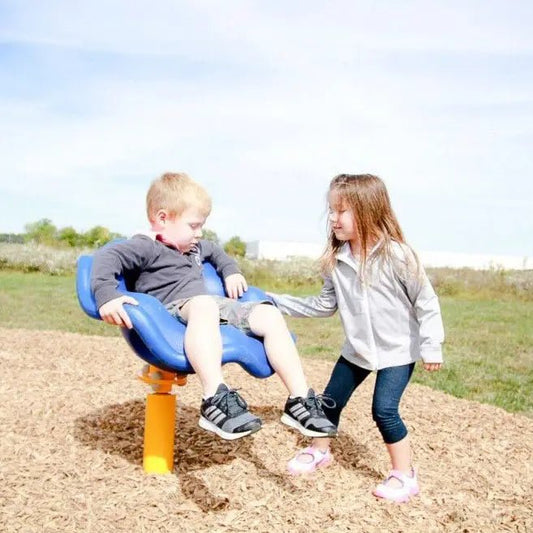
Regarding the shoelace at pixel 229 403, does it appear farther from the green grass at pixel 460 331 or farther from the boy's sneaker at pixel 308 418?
the green grass at pixel 460 331

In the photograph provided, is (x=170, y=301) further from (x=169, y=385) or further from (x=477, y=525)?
(x=477, y=525)

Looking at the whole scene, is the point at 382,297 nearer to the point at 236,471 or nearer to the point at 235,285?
the point at 235,285

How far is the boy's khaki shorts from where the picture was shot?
144 inches

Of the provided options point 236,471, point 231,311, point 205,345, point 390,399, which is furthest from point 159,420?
point 390,399

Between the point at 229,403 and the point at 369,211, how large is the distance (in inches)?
49.7

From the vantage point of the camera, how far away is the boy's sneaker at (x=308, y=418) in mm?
3189

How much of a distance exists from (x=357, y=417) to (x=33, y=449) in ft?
7.39

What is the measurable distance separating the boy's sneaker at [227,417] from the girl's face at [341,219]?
1.07m

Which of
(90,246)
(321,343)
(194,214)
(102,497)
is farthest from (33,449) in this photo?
(90,246)

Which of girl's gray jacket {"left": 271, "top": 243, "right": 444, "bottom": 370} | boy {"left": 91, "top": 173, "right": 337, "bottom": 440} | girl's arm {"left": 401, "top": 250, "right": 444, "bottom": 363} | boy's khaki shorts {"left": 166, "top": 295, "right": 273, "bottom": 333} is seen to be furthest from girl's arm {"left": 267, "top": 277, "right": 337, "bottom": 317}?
girl's arm {"left": 401, "top": 250, "right": 444, "bottom": 363}

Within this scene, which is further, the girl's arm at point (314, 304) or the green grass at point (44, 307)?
the green grass at point (44, 307)

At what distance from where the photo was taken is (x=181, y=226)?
12.1 ft

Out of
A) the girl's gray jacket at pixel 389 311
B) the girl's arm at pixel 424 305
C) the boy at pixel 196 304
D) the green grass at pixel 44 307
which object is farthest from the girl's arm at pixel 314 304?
the green grass at pixel 44 307

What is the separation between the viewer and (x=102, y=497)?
3.83m
